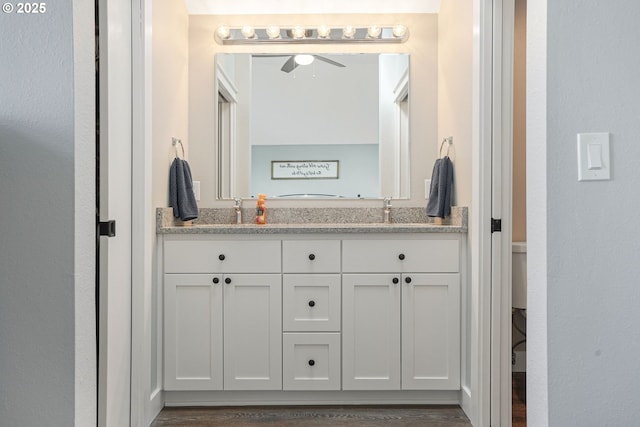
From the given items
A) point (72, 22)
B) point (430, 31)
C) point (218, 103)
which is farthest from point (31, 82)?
point (430, 31)

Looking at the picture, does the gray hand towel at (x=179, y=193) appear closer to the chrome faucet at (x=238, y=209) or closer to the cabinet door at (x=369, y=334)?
the chrome faucet at (x=238, y=209)

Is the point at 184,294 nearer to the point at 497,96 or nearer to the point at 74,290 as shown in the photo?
the point at 74,290

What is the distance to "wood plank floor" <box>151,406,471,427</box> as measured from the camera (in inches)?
92.0

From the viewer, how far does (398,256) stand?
2480mm

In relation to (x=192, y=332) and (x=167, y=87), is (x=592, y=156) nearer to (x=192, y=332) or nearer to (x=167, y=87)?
(x=192, y=332)

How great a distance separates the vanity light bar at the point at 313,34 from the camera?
3.07 metres

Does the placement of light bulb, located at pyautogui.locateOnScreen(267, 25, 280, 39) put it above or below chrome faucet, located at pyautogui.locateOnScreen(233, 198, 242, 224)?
above

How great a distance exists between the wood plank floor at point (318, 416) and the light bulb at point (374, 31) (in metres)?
2.13

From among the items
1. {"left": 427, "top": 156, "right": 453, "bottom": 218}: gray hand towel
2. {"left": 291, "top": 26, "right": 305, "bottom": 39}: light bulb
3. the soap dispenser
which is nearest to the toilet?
{"left": 427, "top": 156, "right": 453, "bottom": 218}: gray hand towel

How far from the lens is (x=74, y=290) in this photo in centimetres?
133

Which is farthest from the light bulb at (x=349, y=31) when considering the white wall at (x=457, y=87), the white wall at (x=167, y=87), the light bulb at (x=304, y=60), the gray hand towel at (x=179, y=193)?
the gray hand towel at (x=179, y=193)

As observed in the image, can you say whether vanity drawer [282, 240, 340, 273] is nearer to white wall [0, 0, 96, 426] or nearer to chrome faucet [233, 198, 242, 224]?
chrome faucet [233, 198, 242, 224]

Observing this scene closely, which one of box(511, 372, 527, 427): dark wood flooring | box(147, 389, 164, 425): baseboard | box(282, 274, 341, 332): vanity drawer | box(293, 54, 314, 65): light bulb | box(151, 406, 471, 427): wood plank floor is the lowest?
box(151, 406, 471, 427): wood plank floor

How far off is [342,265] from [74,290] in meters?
1.38
